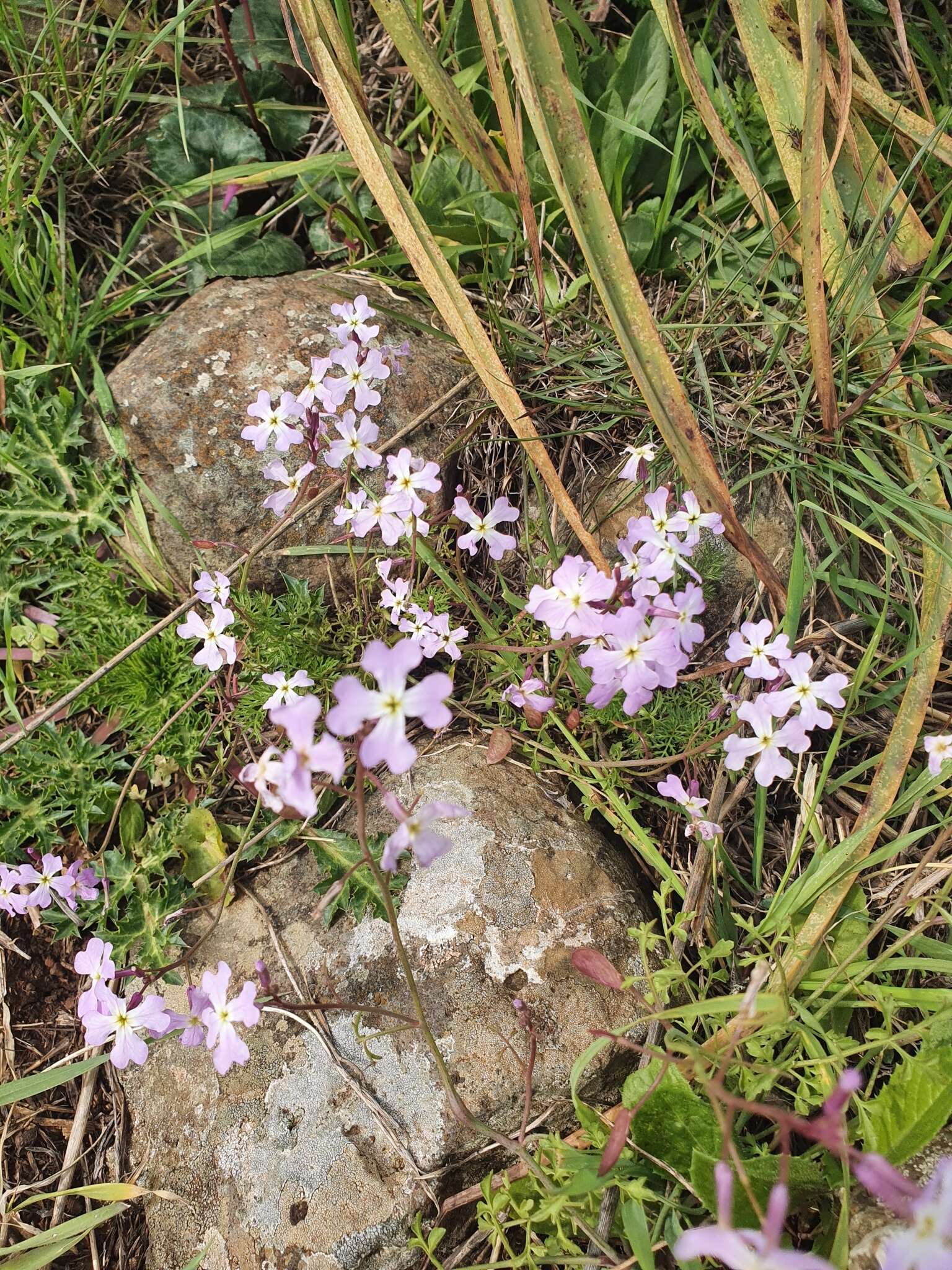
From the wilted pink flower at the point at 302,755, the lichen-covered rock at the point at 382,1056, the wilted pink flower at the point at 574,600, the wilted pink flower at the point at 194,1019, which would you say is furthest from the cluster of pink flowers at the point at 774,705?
the wilted pink flower at the point at 194,1019

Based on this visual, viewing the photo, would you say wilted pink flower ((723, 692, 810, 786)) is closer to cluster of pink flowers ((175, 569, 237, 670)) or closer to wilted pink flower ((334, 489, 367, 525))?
wilted pink flower ((334, 489, 367, 525))

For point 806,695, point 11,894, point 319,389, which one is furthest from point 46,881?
point 806,695

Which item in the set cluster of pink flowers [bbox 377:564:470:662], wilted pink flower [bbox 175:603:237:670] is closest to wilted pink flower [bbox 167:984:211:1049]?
wilted pink flower [bbox 175:603:237:670]

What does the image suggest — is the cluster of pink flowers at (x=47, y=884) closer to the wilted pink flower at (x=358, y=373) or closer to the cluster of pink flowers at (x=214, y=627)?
the cluster of pink flowers at (x=214, y=627)

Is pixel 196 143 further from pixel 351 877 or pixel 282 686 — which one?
Answer: pixel 351 877

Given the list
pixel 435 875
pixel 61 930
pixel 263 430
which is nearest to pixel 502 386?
pixel 263 430
